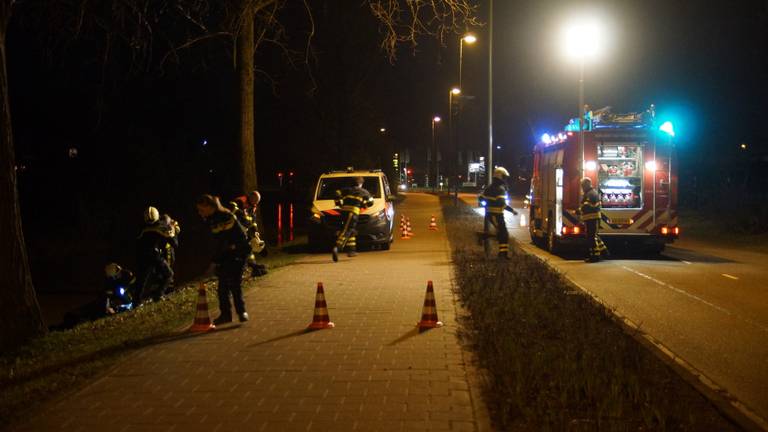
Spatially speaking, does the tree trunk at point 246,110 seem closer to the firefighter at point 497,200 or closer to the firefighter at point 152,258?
the firefighter at point 152,258

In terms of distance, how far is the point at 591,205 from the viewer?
16812 mm

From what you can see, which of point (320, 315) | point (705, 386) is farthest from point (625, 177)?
point (705, 386)

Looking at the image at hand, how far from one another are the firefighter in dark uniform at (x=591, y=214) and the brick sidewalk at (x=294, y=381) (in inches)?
274

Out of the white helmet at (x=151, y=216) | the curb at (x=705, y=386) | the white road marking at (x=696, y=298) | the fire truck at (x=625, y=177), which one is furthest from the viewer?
the fire truck at (x=625, y=177)

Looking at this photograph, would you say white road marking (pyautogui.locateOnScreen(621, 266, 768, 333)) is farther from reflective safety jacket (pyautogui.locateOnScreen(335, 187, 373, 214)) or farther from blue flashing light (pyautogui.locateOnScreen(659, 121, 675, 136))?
reflective safety jacket (pyautogui.locateOnScreen(335, 187, 373, 214))

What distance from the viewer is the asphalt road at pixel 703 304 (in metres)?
7.72

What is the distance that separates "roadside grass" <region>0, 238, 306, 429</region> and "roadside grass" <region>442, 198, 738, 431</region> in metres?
3.51

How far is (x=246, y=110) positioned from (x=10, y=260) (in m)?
10.2

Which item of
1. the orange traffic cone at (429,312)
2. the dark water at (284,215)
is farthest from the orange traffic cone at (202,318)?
the dark water at (284,215)

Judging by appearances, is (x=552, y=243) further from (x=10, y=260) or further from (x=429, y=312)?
(x=10, y=260)

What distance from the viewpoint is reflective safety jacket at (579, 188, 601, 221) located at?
55.0ft

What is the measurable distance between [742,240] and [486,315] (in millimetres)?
17658

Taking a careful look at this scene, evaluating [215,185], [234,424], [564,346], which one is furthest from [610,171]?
[215,185]

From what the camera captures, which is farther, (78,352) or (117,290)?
(117,290)
